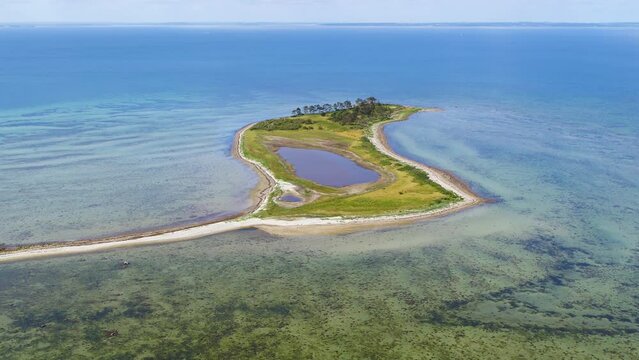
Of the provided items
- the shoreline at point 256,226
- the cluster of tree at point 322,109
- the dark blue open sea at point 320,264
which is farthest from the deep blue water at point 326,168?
the cluster of tree at point 322,109

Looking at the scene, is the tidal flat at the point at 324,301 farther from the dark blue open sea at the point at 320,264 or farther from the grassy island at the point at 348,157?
the grassy island at the point at 348,157

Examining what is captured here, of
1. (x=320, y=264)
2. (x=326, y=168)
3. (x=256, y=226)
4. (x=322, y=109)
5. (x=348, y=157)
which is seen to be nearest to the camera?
(x=320, y=264)

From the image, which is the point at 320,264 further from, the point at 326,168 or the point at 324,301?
the point at 326,168

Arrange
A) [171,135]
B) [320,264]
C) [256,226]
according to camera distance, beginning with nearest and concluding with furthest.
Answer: [320,264], [256,226], [171,135]

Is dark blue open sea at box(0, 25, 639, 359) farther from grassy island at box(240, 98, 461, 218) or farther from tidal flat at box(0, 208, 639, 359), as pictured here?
grassy island at box(240, 98, 461, 218)

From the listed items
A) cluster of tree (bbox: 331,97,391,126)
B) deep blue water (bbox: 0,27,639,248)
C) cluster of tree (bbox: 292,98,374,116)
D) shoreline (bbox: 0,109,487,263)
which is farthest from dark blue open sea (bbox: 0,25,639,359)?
cluster of tree (bbox: 292,98,374,116)

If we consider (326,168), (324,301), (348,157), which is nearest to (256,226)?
(324,301)
